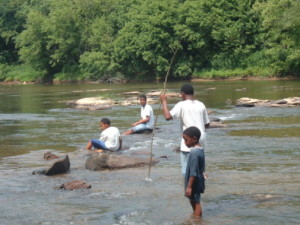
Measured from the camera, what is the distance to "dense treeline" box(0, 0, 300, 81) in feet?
152

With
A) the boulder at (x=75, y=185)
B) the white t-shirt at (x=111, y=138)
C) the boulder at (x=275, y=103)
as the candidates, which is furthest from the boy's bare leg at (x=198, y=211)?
the boulder at (x=275, y=103)

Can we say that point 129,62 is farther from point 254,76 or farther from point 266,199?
point 266,199

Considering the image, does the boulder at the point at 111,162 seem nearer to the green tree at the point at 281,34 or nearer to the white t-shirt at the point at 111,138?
the white t-shirt at the point at 111,138

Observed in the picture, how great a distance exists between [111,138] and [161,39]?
40.4 metres

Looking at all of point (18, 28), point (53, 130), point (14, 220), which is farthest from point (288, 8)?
point (18, 28)

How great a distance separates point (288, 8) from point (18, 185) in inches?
1313

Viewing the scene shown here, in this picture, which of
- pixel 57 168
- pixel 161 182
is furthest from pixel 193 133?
pixel 57 168

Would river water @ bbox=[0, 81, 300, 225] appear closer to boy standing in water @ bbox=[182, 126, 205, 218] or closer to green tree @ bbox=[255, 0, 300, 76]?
boy standing in water @ bbox=[182, 126, 205, 218]

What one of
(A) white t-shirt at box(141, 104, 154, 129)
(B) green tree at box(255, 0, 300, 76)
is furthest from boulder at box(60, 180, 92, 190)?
(B) green tree at box(255, 0, 300, 76)

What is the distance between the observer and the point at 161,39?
5322cm

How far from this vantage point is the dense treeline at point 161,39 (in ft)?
152

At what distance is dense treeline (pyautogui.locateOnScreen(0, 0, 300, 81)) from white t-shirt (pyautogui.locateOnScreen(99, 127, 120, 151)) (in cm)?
2833

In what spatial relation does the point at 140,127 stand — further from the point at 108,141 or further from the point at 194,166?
the point at 194,166

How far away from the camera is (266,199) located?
28.1ft
